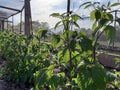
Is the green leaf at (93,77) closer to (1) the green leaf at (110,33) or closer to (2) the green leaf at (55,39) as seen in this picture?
(1) the green leaf at (110,33)

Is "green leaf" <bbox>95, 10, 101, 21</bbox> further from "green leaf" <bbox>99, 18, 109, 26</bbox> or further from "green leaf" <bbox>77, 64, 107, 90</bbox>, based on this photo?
"green leaf" <bbox>77, 64, 107, 90</bbox>

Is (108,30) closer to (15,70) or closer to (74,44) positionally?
(74,44)

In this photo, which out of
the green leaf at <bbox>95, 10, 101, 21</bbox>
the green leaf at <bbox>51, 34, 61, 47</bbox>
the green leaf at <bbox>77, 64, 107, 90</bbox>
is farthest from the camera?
the green leaf at <bbox>51, 34, 61, 47</bbox>

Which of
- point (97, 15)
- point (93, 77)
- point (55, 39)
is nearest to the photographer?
point (93, 77)

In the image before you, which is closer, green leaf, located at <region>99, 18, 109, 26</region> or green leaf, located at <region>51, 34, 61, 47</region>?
green leaf, located at <region>99, 18, 109, 26</region>

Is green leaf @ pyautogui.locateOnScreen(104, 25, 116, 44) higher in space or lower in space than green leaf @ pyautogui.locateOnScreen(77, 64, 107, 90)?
higher

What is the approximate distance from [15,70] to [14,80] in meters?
0.16

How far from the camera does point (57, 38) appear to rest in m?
2.06

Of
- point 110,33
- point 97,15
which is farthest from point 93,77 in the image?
point 97,15

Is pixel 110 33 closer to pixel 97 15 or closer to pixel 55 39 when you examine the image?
pixel 97 15

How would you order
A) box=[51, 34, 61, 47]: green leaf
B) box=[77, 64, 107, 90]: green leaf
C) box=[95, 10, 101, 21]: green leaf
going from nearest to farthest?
box=[77, 64, 107, 90]: green leaf, box=[95, 10, 101, 21]: green leaf, box=[51, 34, 61, 47]: green leaf

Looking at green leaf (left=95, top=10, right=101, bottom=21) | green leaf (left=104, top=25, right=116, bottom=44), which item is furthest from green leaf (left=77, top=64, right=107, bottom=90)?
green leaf (left=95, top=10, right=101, bottom=21)

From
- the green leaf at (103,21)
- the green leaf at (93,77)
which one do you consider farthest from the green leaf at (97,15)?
the green leaf at (93,77)

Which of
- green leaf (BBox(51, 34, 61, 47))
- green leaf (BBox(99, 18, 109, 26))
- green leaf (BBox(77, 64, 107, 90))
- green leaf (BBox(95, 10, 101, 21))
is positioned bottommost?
green leaf (BBox(77, 64, 107, 90))
